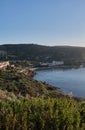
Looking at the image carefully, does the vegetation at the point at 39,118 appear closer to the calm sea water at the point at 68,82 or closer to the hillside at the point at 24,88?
the hillside at the point at 24,88

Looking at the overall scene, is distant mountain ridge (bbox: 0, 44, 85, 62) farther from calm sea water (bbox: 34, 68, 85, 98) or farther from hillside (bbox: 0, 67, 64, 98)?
hillside (bbox: 0, 67, 64, 98)

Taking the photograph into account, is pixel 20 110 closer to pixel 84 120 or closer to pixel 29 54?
pixel 84 120

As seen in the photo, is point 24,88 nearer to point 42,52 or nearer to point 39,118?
point 39,118

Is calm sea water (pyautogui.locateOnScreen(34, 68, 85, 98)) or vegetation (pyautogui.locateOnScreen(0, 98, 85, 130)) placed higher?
vegetation (pyautogui.locateOnScreen(0, 98, 85, 130))

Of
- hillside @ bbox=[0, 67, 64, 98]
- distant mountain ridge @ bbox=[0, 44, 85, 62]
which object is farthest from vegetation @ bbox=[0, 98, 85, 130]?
distant mountain ridge @ bbox=[0, 44, 85, 62]

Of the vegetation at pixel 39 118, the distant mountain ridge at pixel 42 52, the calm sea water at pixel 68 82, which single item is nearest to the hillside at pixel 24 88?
the calm sea water at pixel 68 82

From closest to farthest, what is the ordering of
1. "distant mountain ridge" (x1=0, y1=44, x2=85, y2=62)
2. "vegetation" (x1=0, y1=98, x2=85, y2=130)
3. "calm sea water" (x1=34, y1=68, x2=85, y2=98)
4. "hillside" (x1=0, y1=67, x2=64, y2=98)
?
"vegetation" (x1=0, y1=98, x2=85, y2=130), "hillside" (x1=0, y1=67, x2=64, y2=98), "calm sea water" (x1=34, y1=68, x2=85, y2=98), "distant mountain ridge" (x1=0, y1=44, x2=85, y2=62)

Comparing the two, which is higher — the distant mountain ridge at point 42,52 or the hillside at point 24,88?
the hillside at point 24,88

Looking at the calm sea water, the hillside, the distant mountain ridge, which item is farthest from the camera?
the distant mountain ridge

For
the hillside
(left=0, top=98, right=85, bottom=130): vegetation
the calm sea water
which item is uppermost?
(left=0, top=98, right=85, bottom=130): vegetation

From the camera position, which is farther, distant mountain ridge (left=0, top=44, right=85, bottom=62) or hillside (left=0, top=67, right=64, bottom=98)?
distant mountain ridge (left=0, top=44, right=85, bottom=62)

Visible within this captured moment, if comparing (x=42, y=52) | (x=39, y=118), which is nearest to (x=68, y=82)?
(x=39, y=118)
